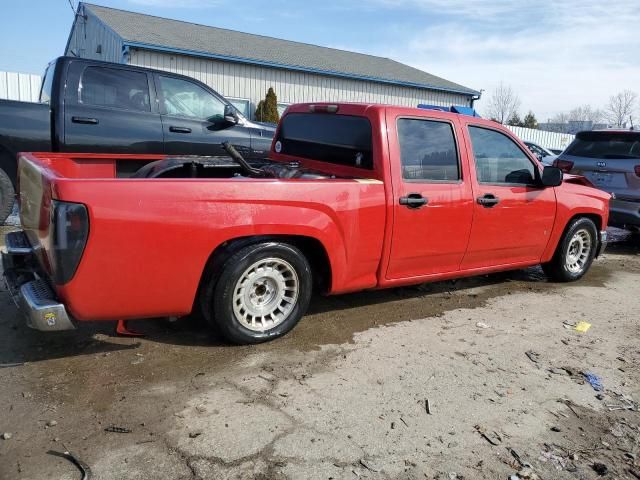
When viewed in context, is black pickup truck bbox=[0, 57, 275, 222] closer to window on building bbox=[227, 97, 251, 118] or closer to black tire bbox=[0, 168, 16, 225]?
black tire bbox=[0, 168, 16, 225]

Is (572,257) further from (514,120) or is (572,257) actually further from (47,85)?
(514,120)

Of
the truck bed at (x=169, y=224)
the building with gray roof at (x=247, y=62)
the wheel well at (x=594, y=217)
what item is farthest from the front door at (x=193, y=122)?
the building with gray roof at (x=247, y=62)

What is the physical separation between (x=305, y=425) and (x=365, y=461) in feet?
1.36

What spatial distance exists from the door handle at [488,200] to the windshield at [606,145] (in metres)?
4.20

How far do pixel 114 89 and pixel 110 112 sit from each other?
0.33m

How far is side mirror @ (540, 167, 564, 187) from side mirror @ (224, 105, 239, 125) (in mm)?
3980

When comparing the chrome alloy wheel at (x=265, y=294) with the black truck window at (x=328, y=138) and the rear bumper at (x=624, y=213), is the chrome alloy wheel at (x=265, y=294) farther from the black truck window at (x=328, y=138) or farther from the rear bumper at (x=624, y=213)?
the rear bumper at (x=624, y=213)

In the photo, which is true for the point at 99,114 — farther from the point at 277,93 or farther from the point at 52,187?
the point at 277,93

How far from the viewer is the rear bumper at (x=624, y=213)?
300 inches

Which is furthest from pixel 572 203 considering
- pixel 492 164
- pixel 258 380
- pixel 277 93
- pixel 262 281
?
pixel 277 93

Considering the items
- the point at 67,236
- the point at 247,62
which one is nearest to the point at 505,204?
the point at 67,236

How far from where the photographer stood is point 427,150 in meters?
4.45

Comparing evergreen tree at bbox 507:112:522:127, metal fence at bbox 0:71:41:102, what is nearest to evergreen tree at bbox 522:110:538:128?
evergreen tree at bbox 507:112:522:127

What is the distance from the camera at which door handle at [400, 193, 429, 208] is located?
165 inches
